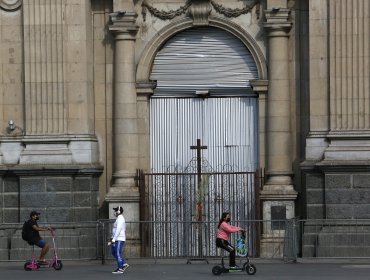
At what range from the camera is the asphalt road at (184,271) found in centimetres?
3278

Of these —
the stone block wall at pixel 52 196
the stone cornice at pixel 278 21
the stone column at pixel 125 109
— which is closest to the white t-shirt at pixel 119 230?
the stone block wall at pixel 52 196

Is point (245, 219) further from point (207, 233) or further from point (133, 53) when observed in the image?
point (133, 53)

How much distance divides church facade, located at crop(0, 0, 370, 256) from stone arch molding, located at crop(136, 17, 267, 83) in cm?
3

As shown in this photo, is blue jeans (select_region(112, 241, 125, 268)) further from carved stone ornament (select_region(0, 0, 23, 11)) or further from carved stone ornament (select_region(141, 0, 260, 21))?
carved stone ornament (select_region(0, 0, 23, 11))

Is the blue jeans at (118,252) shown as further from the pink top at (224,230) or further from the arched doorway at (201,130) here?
the arched doorway at (201,130)

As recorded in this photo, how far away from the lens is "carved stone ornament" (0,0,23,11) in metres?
39.3

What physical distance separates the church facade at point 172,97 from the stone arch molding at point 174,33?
0.03 meters

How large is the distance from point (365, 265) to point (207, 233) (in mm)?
5137

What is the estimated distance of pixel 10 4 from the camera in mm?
39375

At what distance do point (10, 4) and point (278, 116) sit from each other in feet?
26.6

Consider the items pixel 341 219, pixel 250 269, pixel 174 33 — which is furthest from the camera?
pixel 174 33

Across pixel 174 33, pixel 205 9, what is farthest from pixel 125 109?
pixel 205 9

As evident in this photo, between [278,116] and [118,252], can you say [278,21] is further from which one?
[118,252]

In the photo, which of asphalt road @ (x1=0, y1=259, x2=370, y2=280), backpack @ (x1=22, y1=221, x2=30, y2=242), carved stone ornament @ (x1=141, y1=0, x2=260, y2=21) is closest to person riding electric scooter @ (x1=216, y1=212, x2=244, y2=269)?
asphalt road @ (x1=0, y1=259, x2=370, y2=280)
